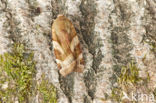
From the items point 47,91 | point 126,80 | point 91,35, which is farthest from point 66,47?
point 126,80

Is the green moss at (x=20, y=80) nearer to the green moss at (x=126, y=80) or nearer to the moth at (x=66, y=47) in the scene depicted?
the moth at (x=66, y=47)

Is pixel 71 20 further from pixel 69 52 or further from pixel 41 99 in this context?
pixel 41 99

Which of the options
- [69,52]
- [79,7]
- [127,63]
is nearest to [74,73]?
[69,52]

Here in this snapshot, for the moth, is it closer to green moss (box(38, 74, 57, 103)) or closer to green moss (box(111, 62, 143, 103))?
green moss (box(38, 74, 57, 103))

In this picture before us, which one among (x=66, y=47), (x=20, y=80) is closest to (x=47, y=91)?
(x=20, y=80)

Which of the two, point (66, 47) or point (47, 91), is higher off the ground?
point (66, 47)

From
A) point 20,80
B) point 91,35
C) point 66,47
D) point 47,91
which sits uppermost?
point 91,35

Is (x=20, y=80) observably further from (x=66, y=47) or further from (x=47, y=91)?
(x=66, y=47)
